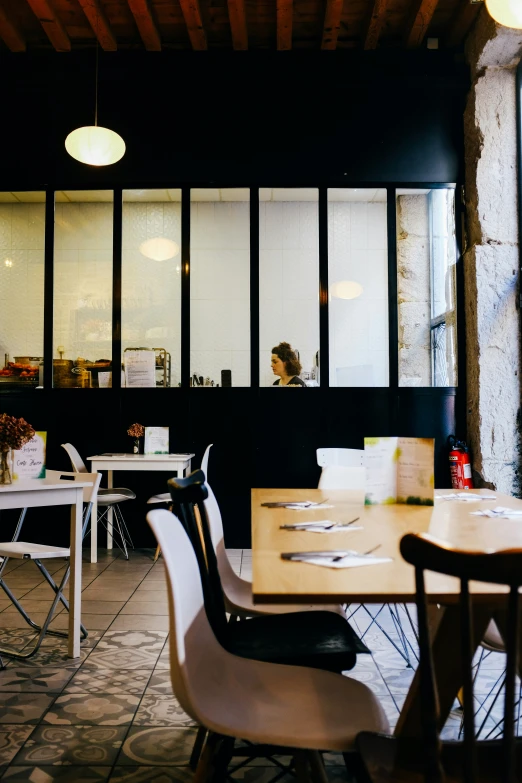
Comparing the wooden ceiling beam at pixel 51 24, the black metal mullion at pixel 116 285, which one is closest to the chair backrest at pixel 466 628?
the black metal mullion at pixel 116 285

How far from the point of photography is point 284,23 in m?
5.27

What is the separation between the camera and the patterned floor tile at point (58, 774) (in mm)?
1970

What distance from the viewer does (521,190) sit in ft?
17.5

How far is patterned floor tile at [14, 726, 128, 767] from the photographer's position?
A: 6.84ft

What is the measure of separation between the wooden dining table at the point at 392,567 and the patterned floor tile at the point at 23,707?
121cm

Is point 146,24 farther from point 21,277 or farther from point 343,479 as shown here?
point 343,479

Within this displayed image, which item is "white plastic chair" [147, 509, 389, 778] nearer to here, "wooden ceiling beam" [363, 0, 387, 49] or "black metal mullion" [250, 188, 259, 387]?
"black metal mullion" [250, 188, 259, 387]

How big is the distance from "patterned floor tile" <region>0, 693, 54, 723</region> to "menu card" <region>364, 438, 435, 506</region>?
5.31 feet

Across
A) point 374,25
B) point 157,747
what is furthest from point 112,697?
→ point 374,25

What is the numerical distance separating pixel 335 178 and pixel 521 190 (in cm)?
170

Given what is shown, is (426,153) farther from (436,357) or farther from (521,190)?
(436,357)

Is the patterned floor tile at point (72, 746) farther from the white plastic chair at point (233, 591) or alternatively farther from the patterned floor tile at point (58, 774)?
the white plastic chair at point (233, 591)

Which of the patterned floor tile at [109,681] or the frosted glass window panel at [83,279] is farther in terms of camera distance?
the frosted glass window panel at [83,279]

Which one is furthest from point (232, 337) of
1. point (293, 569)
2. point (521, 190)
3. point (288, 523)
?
point (293, 569)
